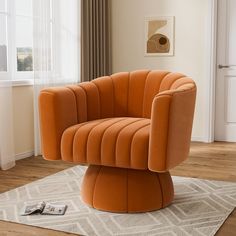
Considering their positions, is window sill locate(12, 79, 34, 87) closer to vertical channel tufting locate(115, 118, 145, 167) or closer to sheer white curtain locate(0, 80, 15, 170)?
sheer white curtain locate(0, 80, 15, 170)

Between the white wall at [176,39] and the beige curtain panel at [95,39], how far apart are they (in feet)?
0.49

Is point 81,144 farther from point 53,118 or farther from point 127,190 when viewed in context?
point 127,190

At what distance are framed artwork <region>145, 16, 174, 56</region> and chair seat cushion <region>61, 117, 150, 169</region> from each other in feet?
8.76

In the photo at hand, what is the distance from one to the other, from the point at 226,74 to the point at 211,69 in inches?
7.6

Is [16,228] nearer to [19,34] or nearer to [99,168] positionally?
[99,168]

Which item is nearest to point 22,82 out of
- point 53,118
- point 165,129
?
point 53,118

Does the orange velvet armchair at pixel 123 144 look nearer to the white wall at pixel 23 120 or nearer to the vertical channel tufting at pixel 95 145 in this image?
the vertical channel tufting at pixel 95 145

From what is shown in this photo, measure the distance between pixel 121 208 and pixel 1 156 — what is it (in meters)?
1.56

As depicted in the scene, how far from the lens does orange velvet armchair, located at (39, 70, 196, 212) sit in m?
2.35

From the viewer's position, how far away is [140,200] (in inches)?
102

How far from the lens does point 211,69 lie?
501cm

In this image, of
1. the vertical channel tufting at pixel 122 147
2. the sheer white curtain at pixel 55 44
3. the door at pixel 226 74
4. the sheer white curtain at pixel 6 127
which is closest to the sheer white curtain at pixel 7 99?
the sheer white curtain at pixel 6 127

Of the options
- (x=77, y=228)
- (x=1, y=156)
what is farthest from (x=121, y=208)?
(x=1, y=156)

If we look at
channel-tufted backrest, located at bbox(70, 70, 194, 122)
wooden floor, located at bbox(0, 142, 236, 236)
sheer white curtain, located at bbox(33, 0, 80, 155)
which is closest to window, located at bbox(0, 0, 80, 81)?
sheer white curtain, located at bbox(33, 0, 80, 155)
